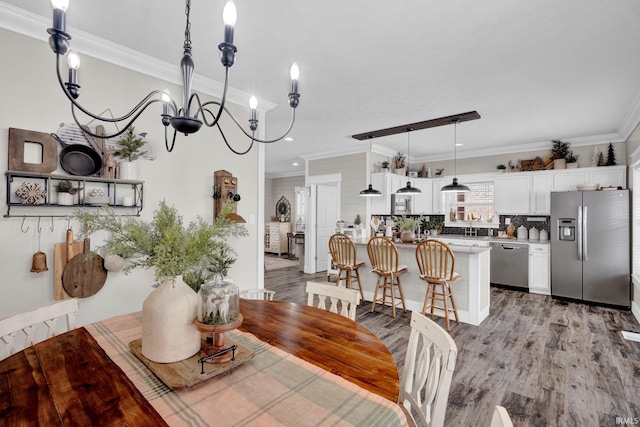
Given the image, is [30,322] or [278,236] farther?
[278,236]

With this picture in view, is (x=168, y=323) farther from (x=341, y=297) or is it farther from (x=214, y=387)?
(x=341, y=297)


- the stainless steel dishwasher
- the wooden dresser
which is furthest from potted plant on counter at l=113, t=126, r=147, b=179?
the wooden dresser

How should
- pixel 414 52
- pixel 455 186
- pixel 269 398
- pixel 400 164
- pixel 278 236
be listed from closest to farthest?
pixel 269 398, pixel 414 52, pixel 455 186, pixel 400 164, pixel 278 236

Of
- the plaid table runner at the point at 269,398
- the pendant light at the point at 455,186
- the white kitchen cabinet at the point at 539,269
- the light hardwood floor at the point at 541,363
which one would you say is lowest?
the light hardwood floor at the point at 541,363

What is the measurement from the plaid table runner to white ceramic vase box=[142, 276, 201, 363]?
3.3 inches

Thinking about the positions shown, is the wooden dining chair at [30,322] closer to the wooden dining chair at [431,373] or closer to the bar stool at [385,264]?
the wooden dining chair at [431,373]

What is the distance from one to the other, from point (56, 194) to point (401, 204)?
5562mm

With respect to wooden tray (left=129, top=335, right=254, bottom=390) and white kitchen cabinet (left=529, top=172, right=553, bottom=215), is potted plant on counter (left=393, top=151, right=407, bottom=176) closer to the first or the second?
white kitchen cabinet (left=529, top=172, right=553, bottom=215)

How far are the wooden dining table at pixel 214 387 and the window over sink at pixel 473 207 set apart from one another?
5.80 m

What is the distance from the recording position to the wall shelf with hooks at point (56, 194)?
212cm

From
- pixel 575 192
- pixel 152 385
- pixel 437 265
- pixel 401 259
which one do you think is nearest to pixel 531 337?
pixel 437 265

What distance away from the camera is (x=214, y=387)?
1024 mm

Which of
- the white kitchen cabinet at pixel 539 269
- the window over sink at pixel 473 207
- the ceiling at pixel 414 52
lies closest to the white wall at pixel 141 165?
the ceiling at pixel 414 52

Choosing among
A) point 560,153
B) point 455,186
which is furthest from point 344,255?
point 560,153
